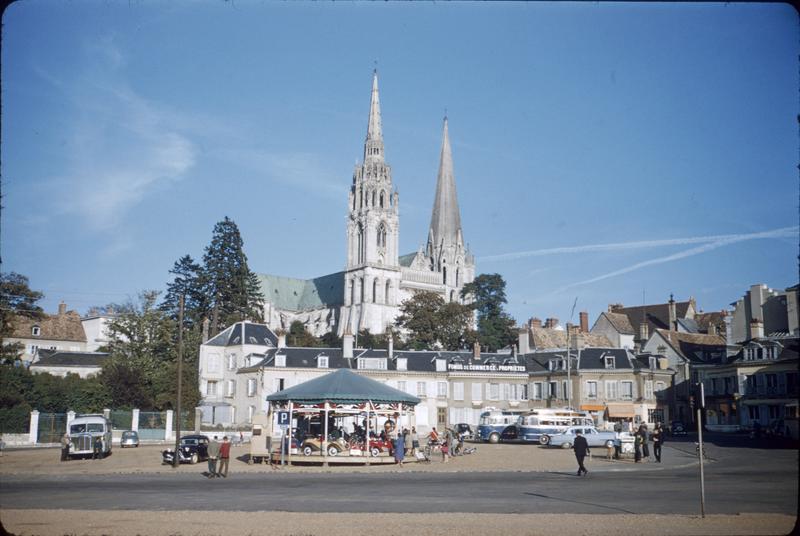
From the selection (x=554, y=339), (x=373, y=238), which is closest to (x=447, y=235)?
(x=373, y=238)

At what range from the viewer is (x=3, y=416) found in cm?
5409

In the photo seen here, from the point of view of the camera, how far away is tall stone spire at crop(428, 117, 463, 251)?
502 feet

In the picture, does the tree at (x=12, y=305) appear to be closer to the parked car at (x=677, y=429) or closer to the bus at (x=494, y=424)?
the bus at (x=494, y=424)

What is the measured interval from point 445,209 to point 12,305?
99.3 m

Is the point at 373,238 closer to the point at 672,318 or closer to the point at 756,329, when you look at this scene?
the point at 672,318

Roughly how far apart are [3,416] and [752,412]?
57613 mm

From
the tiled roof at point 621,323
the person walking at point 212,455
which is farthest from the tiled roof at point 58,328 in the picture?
the person walking at point 212,455

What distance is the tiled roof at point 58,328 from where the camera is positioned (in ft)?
289

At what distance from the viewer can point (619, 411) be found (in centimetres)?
6281

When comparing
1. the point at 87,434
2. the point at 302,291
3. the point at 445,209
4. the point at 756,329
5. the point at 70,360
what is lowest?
the point at 87,434

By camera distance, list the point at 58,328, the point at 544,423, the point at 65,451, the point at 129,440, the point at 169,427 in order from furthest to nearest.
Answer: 1. the point at 58,328
2. the point at 169,427
3. the point at 129,440
4. the point at 544,423
5. the point at 65,451

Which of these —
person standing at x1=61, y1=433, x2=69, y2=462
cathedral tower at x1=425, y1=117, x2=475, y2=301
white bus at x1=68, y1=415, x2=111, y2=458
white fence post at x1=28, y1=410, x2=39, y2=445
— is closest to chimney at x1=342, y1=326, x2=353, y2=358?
white fence post at x1=28, y1=410, x2=39, y2=445

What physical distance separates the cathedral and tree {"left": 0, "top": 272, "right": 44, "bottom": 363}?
203 ft

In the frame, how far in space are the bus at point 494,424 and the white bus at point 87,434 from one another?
25.0 metres
